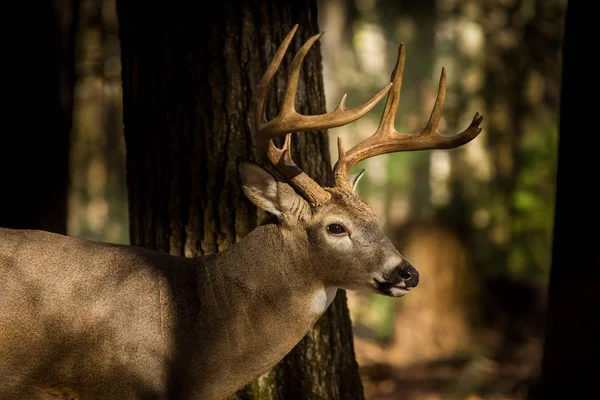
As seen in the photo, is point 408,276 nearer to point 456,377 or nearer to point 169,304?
point 169,304

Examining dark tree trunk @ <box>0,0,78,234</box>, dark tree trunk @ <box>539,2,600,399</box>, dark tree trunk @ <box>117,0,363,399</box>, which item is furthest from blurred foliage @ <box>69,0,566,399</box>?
dark tree trunk @ <box>117,0,363,399</box>

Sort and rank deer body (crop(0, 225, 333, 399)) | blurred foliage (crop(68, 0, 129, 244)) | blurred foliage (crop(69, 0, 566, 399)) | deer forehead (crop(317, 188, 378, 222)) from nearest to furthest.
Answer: deer body (crop(0, 225, 333, 399)) < deer forehead (crop(317, 188, 378, 222)) < blurred foliage (crop(69, 0, 566, 399)) < blurred foliage (crop(68, 0, 129, 244))

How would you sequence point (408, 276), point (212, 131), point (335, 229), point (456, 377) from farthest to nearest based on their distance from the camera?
1. point (456, 377)
2. point (212, 131)
3. point (335, 229)
4. point (408, 276)

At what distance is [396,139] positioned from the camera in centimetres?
550

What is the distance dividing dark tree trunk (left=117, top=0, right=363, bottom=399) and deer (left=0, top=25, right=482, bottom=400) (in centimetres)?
78

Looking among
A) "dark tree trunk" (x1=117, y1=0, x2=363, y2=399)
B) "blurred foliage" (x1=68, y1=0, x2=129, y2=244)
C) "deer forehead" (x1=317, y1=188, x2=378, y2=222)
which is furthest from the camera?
"blurred foliage" (x1=68, y1=0, x2=129, y2=244)

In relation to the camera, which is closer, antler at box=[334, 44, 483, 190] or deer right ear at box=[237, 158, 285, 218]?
deer right ear at box=[237, 158, 285, 218]

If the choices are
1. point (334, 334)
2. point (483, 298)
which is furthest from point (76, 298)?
point (483, 298)

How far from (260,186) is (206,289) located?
0.69m

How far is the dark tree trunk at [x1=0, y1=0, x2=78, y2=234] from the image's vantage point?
865 cm

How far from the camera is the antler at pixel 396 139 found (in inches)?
214

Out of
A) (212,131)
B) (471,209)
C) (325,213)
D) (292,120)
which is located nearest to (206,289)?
(325,213)

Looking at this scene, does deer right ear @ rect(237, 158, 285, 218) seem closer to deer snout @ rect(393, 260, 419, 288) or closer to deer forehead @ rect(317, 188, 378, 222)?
deer forehead @ rect(317, 188, 378, 222)

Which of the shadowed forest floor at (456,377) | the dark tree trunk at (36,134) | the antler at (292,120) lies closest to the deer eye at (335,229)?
the antler at (292,120)
